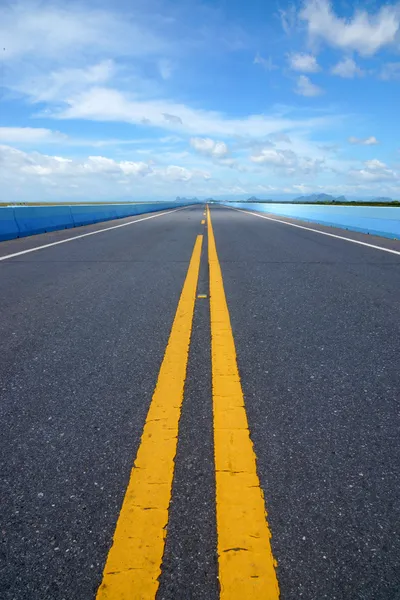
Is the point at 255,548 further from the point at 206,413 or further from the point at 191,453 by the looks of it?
the point at 206,413

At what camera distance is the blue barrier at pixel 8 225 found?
37.6 feet

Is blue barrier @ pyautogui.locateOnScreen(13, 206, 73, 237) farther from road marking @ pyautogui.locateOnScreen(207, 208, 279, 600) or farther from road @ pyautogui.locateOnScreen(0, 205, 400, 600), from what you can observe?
road marking @ pyautogui.locateOnScreen(207, 208, 279, 600)

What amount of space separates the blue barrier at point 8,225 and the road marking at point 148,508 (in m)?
10.6

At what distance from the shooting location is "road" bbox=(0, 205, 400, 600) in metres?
1.28

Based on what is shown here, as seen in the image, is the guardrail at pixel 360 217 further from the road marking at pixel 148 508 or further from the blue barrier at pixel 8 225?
the road marking at pixel 148 508

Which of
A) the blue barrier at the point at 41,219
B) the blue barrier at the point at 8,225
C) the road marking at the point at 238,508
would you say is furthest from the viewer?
the blue barrier at the point at 41,219

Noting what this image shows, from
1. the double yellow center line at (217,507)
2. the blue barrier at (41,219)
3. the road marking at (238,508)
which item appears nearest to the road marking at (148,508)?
the double yellow center line at (217,507)

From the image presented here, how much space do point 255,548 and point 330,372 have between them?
153cm

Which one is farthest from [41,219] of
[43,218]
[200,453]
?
[200,453]

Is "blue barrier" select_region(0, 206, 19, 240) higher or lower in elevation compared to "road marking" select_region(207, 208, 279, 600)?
lower

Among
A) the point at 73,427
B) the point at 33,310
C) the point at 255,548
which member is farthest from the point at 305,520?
the point at 33,310

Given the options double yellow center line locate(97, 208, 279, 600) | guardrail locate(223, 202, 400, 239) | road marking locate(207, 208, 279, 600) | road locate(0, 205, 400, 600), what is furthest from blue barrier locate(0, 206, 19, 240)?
guardrail locate(223, 202, 400, 239)

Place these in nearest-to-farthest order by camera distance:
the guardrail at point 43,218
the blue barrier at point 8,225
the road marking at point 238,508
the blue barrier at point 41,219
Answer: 1. the road marking at point 238,508
2. the blue barrier at point 8,225
3. the guardrail at point 43,218
4. the blue barrier at point 41,219

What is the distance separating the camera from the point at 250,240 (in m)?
11.1
